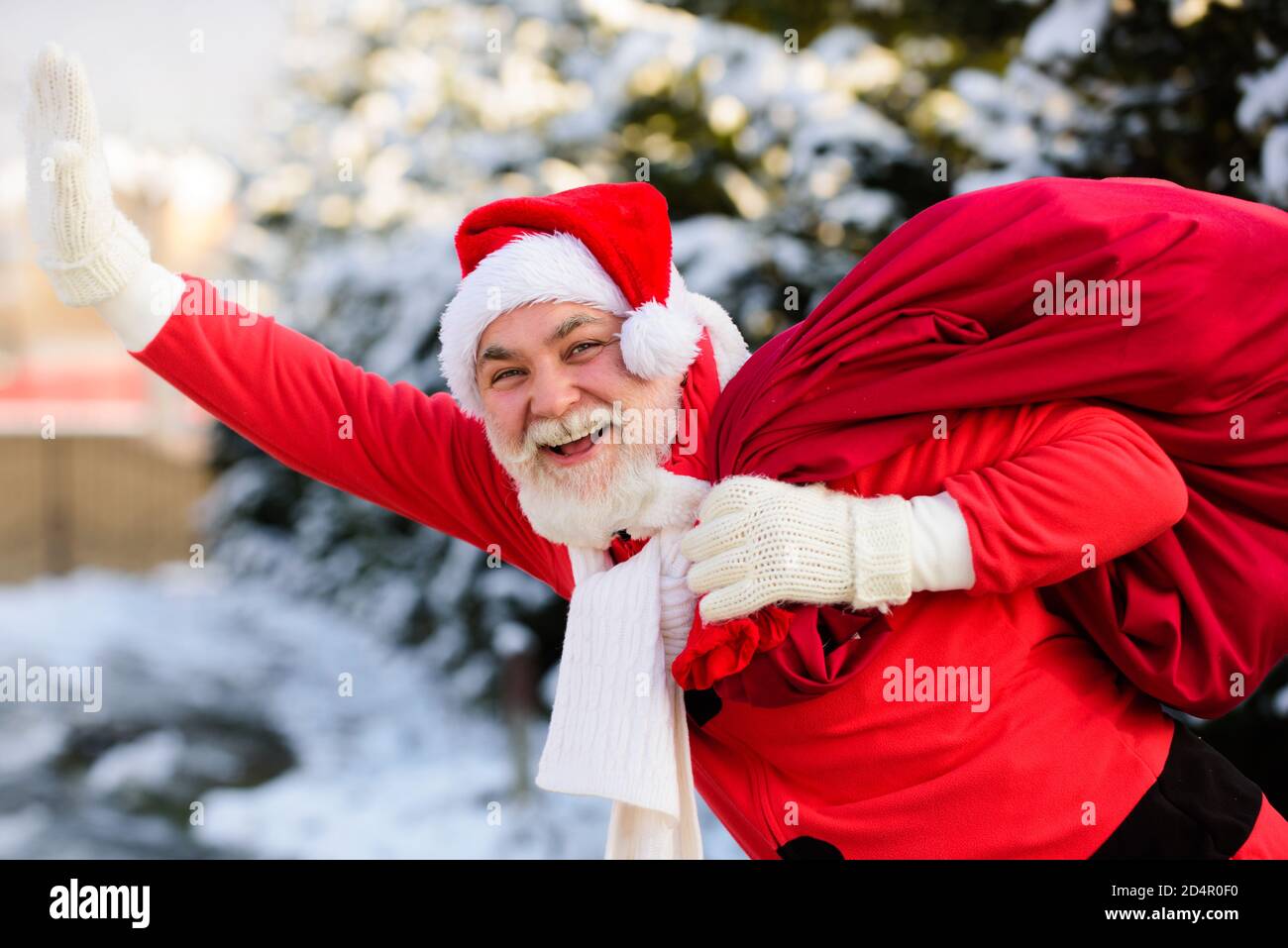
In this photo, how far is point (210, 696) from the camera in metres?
6.80

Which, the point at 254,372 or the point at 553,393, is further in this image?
the point at 254,372

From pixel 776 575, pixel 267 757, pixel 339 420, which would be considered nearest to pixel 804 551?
pixel 776 575

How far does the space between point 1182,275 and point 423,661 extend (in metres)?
4.62

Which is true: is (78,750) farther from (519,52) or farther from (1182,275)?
(1182,275)

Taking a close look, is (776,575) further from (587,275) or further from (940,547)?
(587,275)

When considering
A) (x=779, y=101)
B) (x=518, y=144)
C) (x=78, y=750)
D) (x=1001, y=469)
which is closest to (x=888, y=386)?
(x=1001, y=469)

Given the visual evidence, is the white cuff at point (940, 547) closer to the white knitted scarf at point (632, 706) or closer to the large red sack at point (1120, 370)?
the large red sack at point (1120, 370)

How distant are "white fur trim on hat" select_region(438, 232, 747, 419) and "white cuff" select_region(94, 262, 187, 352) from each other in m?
0.41

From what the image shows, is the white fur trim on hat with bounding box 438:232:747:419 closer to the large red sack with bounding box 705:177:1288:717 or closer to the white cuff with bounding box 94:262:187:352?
the large red sack with bounding box 705:177:1288:717

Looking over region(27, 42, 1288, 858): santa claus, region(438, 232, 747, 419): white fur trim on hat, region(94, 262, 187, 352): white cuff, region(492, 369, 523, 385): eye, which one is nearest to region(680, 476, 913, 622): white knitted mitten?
region(27, 42, 1288, 858): santa claus

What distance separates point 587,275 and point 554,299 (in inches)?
2.5

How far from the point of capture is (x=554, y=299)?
1.77 m

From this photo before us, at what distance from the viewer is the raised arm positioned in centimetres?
174

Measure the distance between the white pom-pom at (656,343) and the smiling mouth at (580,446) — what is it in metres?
0.10
